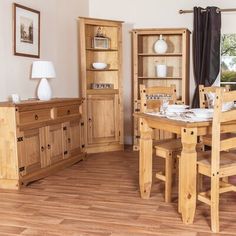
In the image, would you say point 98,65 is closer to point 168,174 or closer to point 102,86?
point 102,86

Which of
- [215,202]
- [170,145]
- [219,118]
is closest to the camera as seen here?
[219,118]

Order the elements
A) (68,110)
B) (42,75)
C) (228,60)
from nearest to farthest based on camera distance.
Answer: (42,75) → (68,110) → (228,60)

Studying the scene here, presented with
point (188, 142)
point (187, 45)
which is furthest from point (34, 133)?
point (187, 45)

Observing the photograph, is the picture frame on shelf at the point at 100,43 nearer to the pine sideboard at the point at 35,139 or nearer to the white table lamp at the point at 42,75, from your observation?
the pine sideboard at the point at 35,139

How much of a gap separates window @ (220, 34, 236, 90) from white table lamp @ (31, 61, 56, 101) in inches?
106

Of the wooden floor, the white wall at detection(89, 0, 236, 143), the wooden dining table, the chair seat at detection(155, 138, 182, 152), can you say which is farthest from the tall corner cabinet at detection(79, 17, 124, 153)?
the wooden dining table

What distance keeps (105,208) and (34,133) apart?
1.22m

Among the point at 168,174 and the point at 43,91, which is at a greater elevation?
the point at 43,91

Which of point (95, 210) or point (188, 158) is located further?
point (95, 210)

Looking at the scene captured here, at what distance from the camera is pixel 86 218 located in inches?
107

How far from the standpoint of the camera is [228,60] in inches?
212

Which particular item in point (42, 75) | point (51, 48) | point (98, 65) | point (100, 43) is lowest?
point (42, 75)

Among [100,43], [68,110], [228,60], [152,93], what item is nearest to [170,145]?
[152,93]

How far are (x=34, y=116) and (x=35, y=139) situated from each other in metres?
0.24
